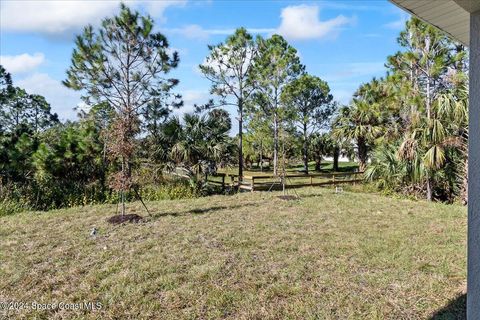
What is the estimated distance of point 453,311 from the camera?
274 centimetres

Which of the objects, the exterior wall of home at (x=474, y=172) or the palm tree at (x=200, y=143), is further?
the palm tree at (x=200, y=143)

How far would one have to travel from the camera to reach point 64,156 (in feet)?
27.6

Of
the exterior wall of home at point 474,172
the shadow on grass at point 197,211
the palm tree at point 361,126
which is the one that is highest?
the palm tree at point 361,126

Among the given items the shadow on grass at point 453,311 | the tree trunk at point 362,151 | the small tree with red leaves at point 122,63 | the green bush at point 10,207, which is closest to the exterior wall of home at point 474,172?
the shadow on grass at point 453,311

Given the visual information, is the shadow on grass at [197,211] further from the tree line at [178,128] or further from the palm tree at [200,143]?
the palm tree at [200,143]

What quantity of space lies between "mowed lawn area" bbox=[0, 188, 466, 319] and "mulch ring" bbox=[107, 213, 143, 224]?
19 cm

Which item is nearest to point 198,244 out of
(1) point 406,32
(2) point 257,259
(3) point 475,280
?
(2) point 257,259

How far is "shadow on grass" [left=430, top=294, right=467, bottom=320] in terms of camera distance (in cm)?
265

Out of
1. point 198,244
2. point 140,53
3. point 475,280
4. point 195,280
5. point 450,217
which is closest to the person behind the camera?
point 475,280

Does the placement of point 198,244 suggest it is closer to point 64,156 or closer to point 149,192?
point 149,192

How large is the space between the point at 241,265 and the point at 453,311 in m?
2.11

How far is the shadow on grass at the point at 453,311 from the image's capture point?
265 cm

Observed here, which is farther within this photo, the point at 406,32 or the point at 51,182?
the point at 406,32

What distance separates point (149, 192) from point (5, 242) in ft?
13.8
